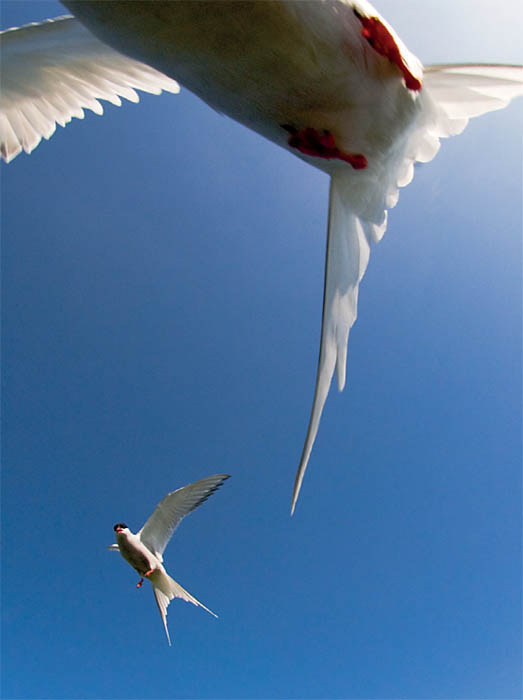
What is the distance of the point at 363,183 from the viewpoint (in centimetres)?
164

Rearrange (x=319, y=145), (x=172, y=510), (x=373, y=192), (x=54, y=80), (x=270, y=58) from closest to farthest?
(x=270, y=58)
(x=319, y=145)
(x=373, y=192)
(x=54, y=80)
(x=172, y=510)

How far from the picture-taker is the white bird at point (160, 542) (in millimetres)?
6520

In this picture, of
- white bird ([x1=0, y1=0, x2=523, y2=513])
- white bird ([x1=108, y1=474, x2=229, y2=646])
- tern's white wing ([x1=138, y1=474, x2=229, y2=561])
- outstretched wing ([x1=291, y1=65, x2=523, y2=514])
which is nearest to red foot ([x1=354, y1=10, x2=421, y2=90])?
white bird ([x1=0, y1=0, x2=523, y2=513])

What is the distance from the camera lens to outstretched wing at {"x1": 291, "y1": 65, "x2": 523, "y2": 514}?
4.71 feet

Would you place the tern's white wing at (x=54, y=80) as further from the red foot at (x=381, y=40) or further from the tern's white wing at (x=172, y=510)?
the tern's white wing at (x=172, y=510)

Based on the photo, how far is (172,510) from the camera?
6.79 meters

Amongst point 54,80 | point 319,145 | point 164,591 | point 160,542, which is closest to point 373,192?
point 319,145

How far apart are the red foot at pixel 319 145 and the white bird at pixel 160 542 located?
5.66 meters

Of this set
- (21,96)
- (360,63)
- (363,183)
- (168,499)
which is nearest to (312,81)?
(360,63)

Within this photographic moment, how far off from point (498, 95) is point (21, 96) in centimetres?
300

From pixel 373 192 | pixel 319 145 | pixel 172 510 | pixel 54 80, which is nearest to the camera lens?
pixel 319 145

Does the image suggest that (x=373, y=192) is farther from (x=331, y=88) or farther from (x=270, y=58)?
(x=270, y=58)

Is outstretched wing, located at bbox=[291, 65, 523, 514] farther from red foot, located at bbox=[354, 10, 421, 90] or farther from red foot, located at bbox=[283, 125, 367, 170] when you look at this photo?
red foot, located at bbox=[354, 10, 421, 90]

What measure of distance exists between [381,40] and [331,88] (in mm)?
195
